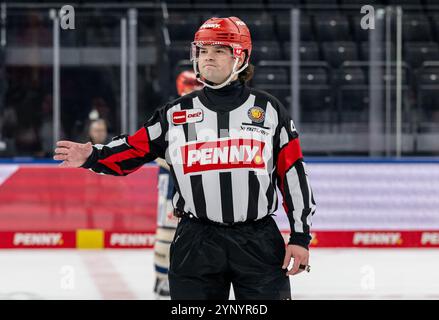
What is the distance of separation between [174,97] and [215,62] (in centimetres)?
441

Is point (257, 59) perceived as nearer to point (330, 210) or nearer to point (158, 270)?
point (330, 210)

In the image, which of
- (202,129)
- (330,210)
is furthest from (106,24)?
(202,129)

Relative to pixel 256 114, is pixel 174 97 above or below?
above

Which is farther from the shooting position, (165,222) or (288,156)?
(165,222)

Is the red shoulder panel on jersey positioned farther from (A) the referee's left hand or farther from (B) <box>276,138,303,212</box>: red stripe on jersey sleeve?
(A) the referee's left hand

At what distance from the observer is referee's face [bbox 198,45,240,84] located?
2463 millimetres

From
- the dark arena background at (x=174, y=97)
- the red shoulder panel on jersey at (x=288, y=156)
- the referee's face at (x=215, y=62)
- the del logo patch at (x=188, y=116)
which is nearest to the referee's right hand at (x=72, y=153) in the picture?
the del logo patch at (x=188, y=116)

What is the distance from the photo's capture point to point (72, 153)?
2.48m

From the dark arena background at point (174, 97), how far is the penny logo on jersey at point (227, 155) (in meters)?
4.24

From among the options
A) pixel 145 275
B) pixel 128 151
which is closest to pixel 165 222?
pixel 145 275


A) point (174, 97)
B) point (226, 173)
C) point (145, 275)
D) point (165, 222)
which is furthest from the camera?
point (174, 97)

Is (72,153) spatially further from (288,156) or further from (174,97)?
(174,97)

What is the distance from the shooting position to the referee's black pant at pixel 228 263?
95.8 inches

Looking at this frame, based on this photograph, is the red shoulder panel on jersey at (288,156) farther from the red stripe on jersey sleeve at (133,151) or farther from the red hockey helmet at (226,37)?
the red stripe on jersey sleeve at (133,151)
